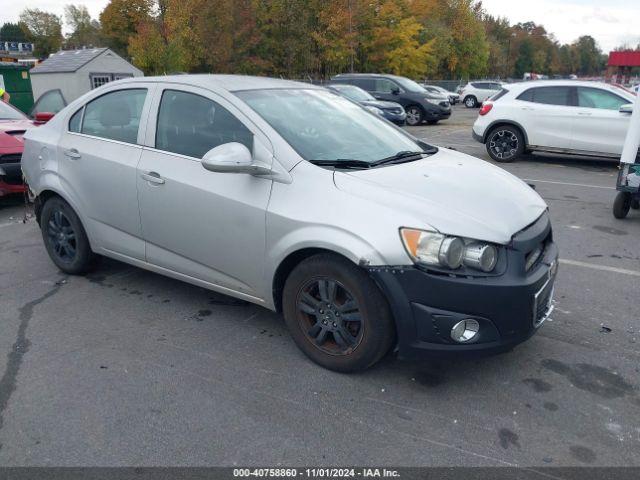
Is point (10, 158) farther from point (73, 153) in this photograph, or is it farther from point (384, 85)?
point (384, 85)

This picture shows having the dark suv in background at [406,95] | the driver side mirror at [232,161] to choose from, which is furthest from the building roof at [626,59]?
the driver side mirror at [232,161]

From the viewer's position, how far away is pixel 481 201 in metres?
3.22

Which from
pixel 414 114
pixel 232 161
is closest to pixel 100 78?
pixel 414 114

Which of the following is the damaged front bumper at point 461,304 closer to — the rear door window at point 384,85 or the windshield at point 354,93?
the windshield at point 354,93

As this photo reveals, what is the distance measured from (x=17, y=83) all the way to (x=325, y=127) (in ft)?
52.4

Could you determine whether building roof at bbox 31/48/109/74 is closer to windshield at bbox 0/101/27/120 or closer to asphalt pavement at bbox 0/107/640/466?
windshield at bbox 0/101/27/120

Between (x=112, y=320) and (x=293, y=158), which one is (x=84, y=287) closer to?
(x=112, y=320)

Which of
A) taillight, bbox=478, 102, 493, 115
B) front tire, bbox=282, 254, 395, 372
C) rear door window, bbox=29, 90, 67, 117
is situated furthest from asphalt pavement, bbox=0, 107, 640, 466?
rear door window, bbox=29, 90, 67, 117

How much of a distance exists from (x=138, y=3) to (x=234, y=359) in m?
55.5

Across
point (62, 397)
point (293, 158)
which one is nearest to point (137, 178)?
point (293, 158)

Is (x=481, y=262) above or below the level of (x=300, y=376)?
above

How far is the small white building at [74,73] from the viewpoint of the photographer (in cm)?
1961

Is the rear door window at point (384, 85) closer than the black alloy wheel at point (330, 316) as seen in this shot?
No

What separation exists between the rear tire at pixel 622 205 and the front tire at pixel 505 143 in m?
4.74
